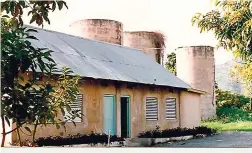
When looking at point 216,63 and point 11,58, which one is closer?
point 11,58

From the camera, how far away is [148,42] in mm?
3799

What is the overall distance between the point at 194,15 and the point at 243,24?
15.0 inches

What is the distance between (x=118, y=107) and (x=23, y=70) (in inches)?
60.7

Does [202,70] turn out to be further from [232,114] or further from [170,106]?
[170,106]

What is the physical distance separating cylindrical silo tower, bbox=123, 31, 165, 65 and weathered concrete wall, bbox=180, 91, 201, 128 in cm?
40

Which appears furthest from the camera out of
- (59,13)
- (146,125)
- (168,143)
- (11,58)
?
(146,125)

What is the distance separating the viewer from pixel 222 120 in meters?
3.45

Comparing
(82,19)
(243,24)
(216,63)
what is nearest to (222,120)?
(216,63)

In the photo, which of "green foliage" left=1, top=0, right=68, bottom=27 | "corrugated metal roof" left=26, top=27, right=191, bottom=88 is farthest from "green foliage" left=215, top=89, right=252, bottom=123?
"green foliage" left=1, top=0, right=68, bottom=27

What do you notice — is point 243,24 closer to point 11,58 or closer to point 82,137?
point 82,137

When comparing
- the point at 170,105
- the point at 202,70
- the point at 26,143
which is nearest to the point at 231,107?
the point at 202,70

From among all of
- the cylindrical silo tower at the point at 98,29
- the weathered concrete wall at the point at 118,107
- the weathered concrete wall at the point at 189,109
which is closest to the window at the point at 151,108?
the weathered concrete wall at the point at 118,107

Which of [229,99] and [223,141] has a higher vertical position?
[229,99]

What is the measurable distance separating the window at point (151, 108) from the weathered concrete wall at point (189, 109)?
0.26 m
